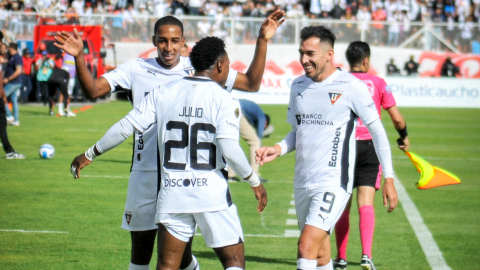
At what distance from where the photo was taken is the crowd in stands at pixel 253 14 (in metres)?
31.9

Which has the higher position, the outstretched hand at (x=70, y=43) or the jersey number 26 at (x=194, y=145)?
the outstretched hand at (x=70, y=43)

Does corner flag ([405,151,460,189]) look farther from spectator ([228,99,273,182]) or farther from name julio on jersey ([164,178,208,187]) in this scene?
spectator ([228,99,273,182])

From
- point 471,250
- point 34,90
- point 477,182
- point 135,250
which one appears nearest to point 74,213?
point 135,250

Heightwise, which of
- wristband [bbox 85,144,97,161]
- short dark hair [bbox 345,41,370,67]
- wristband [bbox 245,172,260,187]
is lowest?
wristband [bbox 245,172,260,187]

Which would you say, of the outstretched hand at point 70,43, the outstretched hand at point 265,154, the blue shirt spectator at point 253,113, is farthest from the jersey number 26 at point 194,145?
the blue shirt spectator at point 253,113

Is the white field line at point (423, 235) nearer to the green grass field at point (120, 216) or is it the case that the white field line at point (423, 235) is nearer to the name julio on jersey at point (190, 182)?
the green grass field at point (120, 216)

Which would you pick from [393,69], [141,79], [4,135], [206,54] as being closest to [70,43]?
[141,79]

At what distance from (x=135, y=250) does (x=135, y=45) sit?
1081 inches

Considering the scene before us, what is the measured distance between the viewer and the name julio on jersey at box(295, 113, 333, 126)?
558 cm

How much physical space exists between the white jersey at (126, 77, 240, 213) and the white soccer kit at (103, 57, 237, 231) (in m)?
0.63

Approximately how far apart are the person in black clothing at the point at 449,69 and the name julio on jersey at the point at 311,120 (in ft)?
87.2

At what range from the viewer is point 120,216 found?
929 centimetres

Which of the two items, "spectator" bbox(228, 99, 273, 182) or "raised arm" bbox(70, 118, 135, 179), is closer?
"raised arm" bbox(70, 118, 135, 179)

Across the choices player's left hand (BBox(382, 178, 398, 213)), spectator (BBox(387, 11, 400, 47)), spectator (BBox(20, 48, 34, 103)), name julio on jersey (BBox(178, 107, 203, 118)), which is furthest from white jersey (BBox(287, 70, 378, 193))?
spectator (BBox(387, 11, 400, 47))
